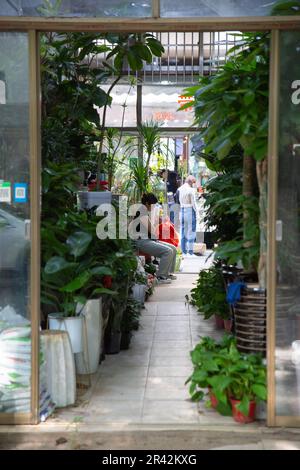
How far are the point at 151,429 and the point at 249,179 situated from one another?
6.29 ft

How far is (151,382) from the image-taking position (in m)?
4.85

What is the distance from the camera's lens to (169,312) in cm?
743

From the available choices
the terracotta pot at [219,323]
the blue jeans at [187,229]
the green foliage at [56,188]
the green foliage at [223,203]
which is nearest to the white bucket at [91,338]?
the green foliage at [56,188]

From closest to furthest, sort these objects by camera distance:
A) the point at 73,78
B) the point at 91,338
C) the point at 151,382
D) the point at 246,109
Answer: the point at 246,109, the point at 151,382, the point at 91,338, the point at 73,78

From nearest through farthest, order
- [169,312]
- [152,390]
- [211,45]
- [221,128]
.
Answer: [221,128] → [152,390] → [169,312] → [211,45]

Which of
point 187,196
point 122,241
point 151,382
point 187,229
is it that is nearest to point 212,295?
point 122,241

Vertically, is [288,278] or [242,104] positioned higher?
[242,104]

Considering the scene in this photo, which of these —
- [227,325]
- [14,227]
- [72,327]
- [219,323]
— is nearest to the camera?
[14,227]

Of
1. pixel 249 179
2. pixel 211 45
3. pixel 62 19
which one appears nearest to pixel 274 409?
pixel 249 179

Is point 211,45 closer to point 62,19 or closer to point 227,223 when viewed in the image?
point 227,223

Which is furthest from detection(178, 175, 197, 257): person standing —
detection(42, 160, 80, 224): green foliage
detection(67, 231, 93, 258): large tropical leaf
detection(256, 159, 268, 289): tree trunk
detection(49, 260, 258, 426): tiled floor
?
detection(256, 159, 268, 289): tree trunk

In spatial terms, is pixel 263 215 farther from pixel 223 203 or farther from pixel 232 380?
pixel 232 380

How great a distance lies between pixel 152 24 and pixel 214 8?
362 mm

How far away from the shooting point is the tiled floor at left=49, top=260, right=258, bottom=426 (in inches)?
161
